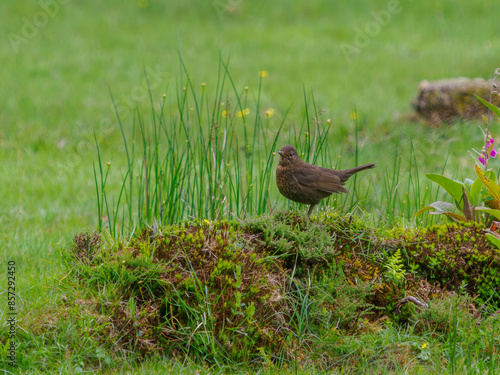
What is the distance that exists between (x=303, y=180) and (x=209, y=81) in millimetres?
8232

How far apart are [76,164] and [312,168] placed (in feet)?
15.8

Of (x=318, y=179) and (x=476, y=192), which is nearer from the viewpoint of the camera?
(x=318, y=179)

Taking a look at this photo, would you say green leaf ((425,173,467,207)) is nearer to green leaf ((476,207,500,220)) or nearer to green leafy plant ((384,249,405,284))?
green leaf ((476,207,500,220))

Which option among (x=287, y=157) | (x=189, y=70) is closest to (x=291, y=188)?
(x=287, y=157)

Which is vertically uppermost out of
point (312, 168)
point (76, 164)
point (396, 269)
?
point (312, 168)

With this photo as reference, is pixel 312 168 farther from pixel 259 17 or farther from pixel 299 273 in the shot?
pixel 259 17

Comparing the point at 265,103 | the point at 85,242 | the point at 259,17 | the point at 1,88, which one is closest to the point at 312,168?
the point at 85,242

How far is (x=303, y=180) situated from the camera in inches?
146

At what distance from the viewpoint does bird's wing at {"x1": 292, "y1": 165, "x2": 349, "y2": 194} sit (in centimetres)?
373

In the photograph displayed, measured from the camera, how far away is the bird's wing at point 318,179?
3.73 meters

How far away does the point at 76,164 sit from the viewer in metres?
7.84

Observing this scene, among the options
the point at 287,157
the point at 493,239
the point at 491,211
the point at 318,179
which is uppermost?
the point at 287,157

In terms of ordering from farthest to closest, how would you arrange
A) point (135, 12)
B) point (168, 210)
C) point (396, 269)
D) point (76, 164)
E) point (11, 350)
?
1. point (135, 12)
2. point (76, 164)
3. point (168, 210)
4. point (396, 269)
5. point (11, 350)

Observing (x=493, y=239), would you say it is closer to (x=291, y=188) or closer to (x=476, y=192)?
(x=476, y=192)
